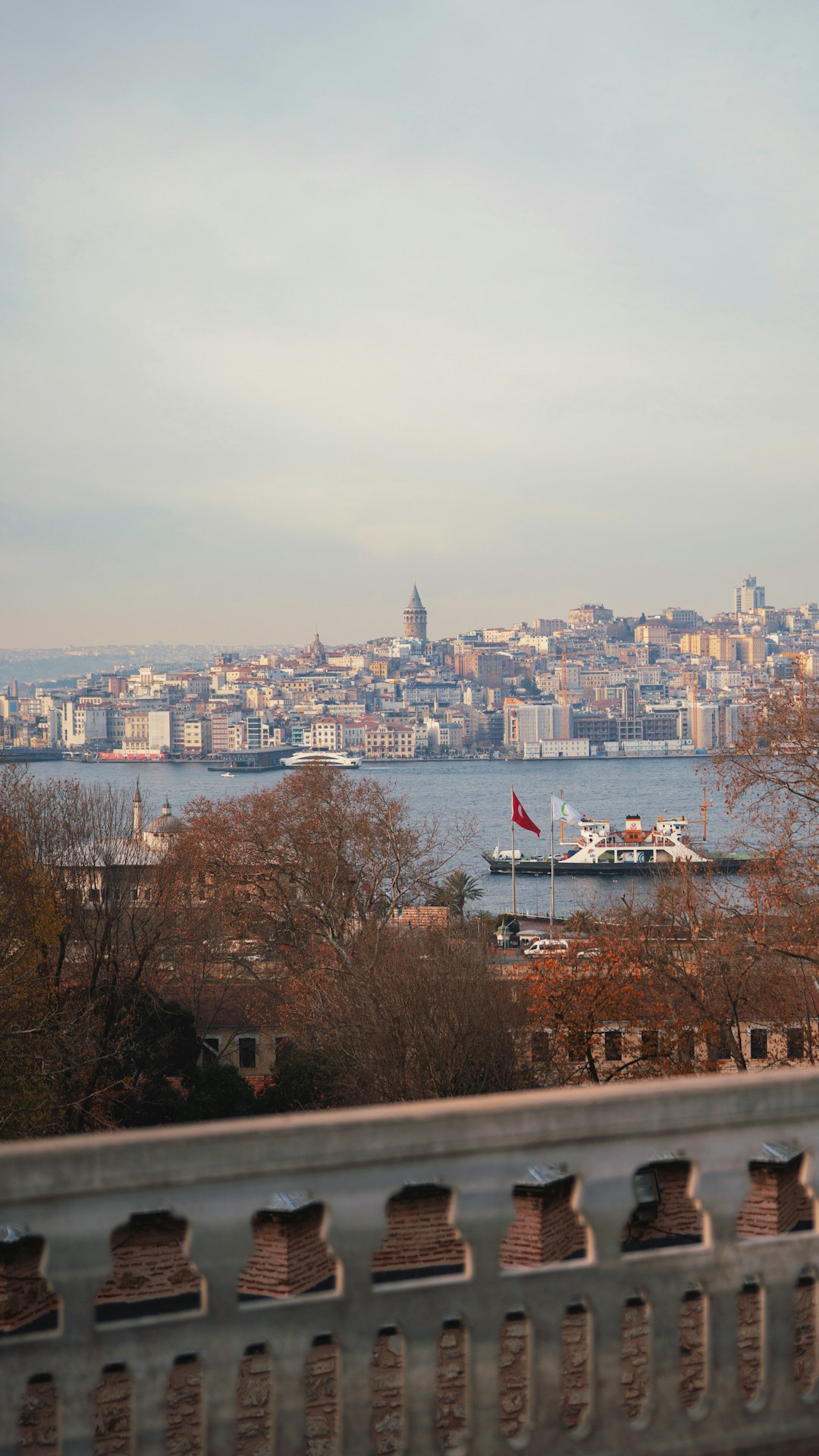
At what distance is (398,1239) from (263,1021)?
1660 centimetres

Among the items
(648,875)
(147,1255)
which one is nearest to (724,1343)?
(147,1255)

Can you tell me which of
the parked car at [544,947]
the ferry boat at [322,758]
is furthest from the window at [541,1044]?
the ferry boat at [322,758]

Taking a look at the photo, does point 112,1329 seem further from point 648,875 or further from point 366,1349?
point 648,875

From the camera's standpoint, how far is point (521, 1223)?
8.21 feet

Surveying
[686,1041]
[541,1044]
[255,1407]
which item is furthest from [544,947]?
[255,1407]

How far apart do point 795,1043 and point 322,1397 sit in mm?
10868

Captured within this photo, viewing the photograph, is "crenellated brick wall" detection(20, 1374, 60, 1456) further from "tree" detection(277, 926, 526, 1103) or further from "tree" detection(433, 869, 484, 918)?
"tree" detection(433, 869, 484, 918)

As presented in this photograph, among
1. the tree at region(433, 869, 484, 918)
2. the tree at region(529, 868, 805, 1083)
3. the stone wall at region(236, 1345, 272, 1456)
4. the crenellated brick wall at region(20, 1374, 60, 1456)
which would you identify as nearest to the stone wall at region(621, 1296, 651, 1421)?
the stone wall at region(236, 1345, 272, 1456)

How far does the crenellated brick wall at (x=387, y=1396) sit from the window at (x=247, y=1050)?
1563 cm

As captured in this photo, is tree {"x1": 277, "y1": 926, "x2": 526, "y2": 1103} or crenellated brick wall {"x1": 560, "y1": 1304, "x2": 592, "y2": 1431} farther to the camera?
tree {"x1": 277, "y1": 926, "x2": 526, "y2": 1103}

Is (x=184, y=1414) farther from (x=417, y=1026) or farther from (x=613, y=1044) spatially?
(x=613, y=1044)

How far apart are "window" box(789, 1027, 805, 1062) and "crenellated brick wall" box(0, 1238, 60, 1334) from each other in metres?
10.0

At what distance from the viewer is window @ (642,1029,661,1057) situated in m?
12.6

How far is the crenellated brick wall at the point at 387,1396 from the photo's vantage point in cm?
291
